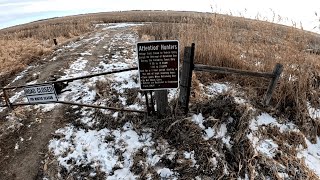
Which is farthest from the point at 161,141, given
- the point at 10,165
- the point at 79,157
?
the point at 10,165

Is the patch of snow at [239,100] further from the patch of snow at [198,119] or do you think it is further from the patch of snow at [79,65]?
the patch of snow at [79,65]

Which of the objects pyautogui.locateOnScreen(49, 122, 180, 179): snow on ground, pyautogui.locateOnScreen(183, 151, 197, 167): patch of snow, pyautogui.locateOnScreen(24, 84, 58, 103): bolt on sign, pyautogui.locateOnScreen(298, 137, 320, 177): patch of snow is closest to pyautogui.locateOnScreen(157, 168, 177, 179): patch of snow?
pyautogui.locateOnScreen(49, 122, 180, 179): snow on ground

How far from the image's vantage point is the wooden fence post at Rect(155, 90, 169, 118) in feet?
15.5

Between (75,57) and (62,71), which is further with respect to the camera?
(75,57)

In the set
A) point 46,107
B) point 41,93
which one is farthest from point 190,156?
point 46,107

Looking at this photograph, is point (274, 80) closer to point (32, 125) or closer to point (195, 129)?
point (195, 129)

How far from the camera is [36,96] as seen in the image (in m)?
5.22

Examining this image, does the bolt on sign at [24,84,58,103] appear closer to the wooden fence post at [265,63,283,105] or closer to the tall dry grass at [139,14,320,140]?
the tall dry grass at [139,14,320,140]

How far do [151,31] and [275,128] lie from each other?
7460 millimetres

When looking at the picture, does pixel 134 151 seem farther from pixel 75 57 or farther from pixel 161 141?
pixel 75 57

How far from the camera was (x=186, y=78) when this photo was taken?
15.3 feet

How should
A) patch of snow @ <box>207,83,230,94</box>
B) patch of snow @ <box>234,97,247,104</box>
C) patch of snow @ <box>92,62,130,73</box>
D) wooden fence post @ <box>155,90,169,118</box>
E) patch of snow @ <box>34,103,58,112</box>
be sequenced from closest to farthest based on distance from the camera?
1. wooden fence post @ <box>155,90,169,118</box>
2. patch of snow @ <box>234,97,247,104</box>
3. patch of snow @ <box>207,83,230,94</box>
4. patch of snow @ <box>34,103,58,112</box>
5. patch of snow @ <box>92,62,130,73</box>

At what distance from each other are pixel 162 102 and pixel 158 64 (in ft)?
2.34

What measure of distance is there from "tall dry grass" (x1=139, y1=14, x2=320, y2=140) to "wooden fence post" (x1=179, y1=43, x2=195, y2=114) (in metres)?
1.23
